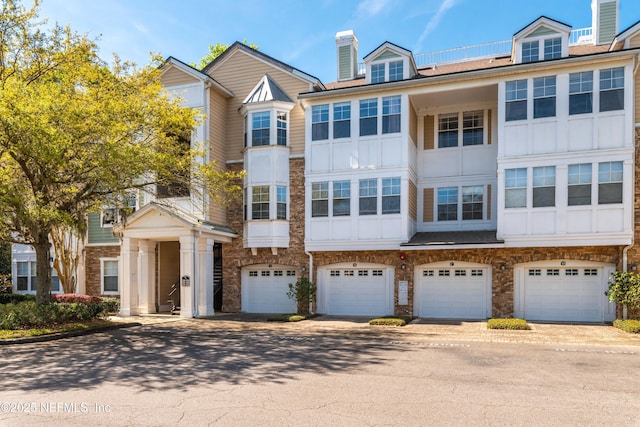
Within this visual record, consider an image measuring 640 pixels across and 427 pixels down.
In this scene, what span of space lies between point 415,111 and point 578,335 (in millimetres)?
10265

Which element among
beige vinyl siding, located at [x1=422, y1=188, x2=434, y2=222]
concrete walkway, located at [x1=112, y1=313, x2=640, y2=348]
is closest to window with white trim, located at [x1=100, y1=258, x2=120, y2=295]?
concrete walkway, located at [x1=112, y1=313, x2=640, y2=348]

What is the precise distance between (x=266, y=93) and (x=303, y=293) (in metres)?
8.42

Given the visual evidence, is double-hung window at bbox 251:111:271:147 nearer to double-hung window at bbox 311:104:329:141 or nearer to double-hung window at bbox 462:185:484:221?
double-hung window at bbox 311:104:329:141

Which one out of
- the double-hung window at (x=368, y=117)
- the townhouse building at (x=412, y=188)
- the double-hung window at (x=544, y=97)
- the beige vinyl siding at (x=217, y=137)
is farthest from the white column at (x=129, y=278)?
the double-hung window at (x=544, y=97)

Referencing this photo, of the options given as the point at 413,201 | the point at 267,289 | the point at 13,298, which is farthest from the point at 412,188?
the point at 13,298

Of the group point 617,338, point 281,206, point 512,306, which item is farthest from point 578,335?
point 281,206

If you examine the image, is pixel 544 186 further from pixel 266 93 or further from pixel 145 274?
pixel 145 274

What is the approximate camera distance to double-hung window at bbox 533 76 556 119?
16.4m

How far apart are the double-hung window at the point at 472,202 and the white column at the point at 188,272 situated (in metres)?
10.7

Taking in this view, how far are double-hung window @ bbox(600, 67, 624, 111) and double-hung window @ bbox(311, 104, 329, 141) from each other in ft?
31.8

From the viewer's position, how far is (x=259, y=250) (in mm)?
20016

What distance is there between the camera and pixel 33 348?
11859mm

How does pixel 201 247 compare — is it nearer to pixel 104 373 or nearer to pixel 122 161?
pixel 122 161

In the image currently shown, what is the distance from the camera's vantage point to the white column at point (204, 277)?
18828 mm
